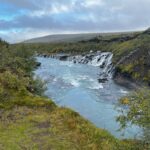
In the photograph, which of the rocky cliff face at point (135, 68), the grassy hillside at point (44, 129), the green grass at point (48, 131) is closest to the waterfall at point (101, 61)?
the rocky cliff face at point (135, 68)

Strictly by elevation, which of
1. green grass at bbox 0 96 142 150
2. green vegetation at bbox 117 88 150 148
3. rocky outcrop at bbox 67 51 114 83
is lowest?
rocky outcrop at bbox 67 51 114 83

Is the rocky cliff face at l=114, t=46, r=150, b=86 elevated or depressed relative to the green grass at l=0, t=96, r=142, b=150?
depressed

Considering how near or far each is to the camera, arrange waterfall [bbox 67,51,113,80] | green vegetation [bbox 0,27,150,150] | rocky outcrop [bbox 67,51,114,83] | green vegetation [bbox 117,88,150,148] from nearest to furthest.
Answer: green vegetation [bbox 117,88,150,148], green vegetation [bbox 0,27,150,150], rocky outcrop [bbox 67,51,114,83], waterfall [bbox 67,51,113,80]

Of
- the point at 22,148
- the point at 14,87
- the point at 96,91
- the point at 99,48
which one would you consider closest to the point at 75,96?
the point at 96,91

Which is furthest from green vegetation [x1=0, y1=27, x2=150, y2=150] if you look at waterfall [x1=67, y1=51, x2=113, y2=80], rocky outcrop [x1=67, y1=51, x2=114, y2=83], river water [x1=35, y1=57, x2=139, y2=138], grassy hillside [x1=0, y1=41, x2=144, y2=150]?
waterfall [x1=67, y1=51, x2=113, y2=80]

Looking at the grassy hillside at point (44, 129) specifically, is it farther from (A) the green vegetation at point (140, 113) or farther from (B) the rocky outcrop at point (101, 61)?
(B) the rocky outcrop at point (101, 61)

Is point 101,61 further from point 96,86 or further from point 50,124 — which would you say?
point 50,124

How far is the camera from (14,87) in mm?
31000

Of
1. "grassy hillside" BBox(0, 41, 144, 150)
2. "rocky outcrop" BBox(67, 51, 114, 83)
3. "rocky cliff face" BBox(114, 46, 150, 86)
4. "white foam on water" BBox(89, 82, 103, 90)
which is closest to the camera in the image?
"grassy hillside" BBox(0, 41, 144, 150)

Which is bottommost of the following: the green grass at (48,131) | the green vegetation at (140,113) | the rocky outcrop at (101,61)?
the rocky outcrop at (101,61)

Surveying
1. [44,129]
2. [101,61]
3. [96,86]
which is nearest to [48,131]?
[44,129]

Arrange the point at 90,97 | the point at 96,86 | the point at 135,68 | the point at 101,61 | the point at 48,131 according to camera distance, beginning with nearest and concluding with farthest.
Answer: the point at 48,131 → the point at 90,97 → the point at 96,86 → the point at 135,68 → the point at 101,61

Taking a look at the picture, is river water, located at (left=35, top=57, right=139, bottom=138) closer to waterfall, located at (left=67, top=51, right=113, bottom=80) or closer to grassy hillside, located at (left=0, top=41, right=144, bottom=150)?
grassy hillside, located at (left=0, top=41, right=144, bottom=150)

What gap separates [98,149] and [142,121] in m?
4.03
